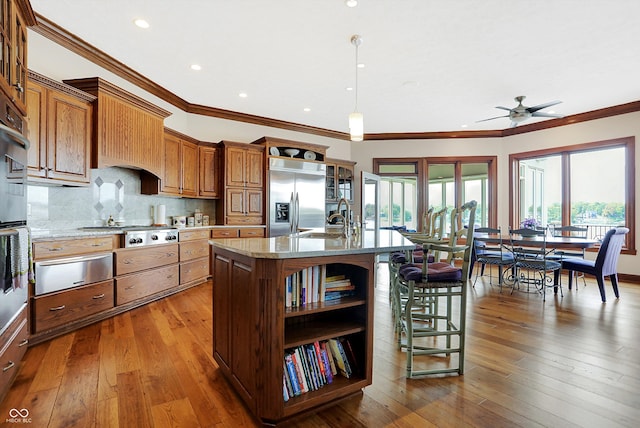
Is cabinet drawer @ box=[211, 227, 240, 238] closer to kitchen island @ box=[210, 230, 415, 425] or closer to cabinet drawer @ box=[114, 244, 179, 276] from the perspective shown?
cabinet drawer @ box=[114, 244, 179, 276]

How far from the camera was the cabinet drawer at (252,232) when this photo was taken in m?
5.22

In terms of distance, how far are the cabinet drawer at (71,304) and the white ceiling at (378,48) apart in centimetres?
251

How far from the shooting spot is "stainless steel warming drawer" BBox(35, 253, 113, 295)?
2590mm

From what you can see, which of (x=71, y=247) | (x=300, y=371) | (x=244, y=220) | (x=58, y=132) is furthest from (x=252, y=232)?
(x=300, y=371)

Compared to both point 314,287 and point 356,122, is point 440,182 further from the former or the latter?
point 314,287

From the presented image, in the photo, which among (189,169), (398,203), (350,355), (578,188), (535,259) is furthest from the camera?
(398,203)

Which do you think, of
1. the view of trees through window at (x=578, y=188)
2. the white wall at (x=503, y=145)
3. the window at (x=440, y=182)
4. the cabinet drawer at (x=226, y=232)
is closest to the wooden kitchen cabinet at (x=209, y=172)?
the cabinet drawer at (x=226, y=232)

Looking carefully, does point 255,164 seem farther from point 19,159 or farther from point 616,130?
point 616,130

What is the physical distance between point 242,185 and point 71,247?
2.79 meters

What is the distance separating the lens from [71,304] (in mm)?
2801

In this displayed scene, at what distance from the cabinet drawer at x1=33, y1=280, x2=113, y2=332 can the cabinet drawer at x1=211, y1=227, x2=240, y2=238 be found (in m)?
1.84

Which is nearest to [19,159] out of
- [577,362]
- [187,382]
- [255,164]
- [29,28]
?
[187,382]

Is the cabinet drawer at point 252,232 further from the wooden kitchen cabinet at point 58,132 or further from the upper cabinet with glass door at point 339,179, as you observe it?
the wooden kitchen cabinet at point 58,132

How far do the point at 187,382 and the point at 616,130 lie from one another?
712 cm
